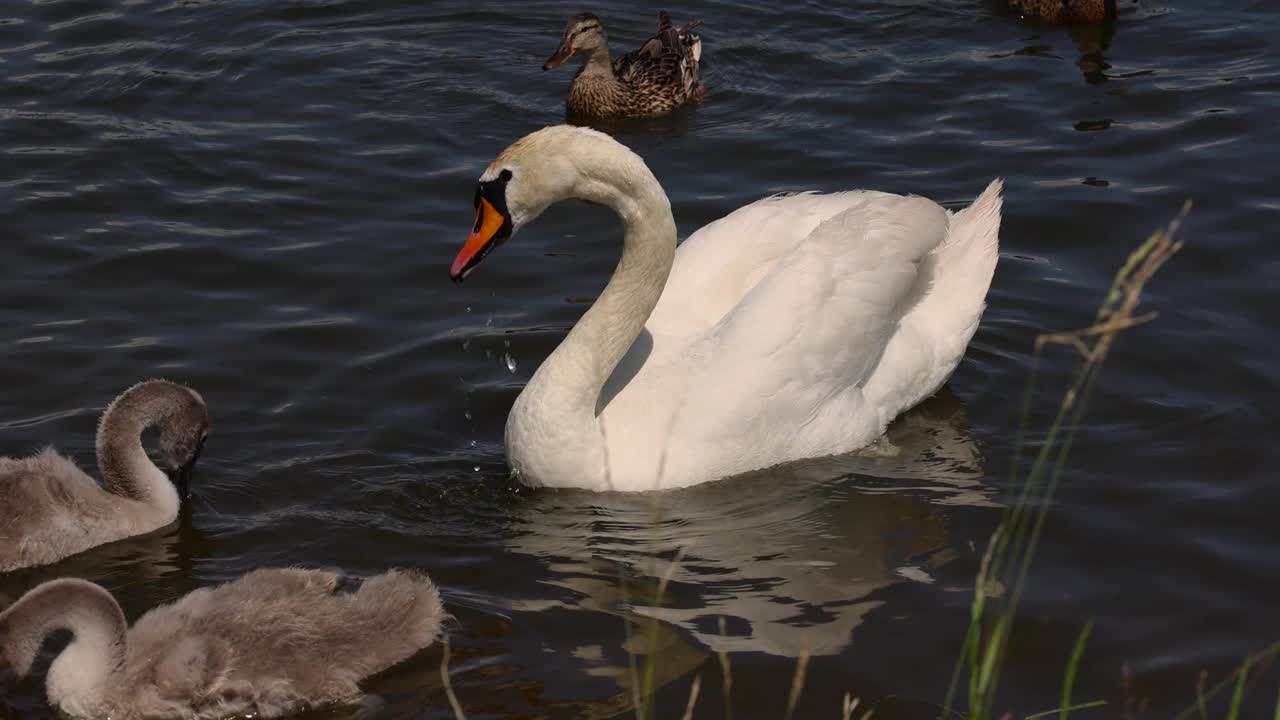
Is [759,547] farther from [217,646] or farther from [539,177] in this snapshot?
[217,646]

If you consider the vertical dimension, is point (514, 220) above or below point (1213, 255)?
above

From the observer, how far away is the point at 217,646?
18.9 ft

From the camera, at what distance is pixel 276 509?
7309 mm

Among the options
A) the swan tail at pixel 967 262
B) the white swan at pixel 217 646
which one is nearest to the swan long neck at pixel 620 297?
the white swan at pixel 217 646

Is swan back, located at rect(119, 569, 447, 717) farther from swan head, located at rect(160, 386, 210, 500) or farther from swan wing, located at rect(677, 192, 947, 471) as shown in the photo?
swan wing, located at rect(677, 192, 947, 471)

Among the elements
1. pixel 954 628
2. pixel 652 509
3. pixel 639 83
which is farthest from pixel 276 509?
pixel 639 83

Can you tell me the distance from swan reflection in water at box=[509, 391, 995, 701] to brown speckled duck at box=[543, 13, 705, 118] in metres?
5.14

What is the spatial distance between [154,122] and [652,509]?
595 cm

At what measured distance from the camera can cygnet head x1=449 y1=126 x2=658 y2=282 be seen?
6.93 m

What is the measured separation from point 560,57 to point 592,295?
12.8 ft

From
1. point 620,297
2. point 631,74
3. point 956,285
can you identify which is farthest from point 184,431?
point 631,74

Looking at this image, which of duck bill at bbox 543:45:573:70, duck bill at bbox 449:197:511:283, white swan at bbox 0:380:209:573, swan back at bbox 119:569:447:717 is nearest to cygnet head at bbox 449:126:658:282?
duck bill at bbox 449:197:511:283

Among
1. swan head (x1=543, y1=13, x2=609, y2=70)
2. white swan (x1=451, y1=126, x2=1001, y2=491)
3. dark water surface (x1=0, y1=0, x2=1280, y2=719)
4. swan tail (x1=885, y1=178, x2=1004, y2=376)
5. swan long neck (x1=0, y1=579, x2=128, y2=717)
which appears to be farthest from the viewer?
swan head (x1=543, y1=13, x2=609, y2=70)

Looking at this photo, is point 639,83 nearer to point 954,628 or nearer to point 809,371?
point 809,371
